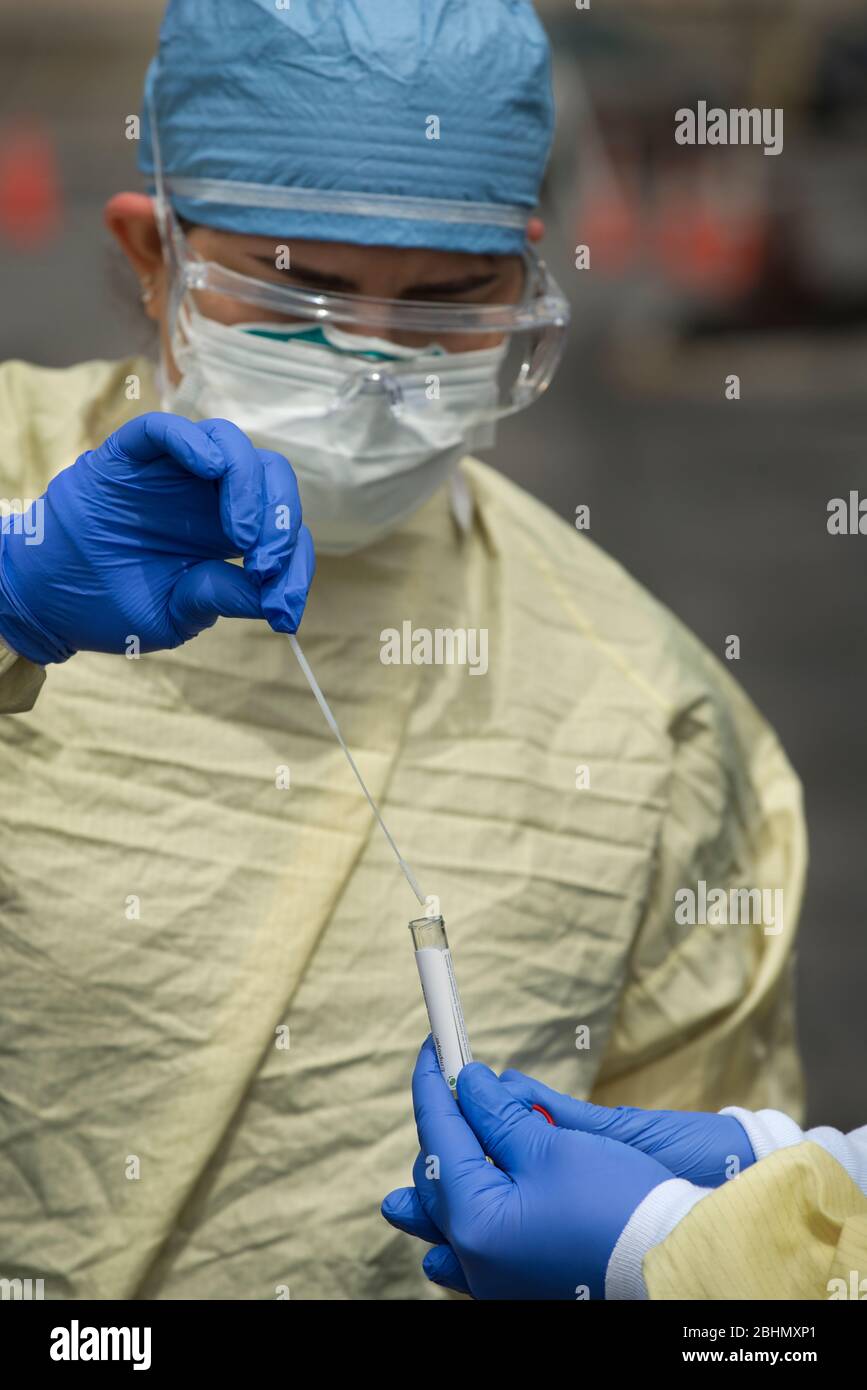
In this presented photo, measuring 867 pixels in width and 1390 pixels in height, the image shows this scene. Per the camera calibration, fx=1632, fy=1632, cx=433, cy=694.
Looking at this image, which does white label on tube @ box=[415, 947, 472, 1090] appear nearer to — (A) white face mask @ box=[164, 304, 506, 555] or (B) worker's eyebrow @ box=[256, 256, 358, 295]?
(A) white face mask @ box=[164, 304, 506, 555]

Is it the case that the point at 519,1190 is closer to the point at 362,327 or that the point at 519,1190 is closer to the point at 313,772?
the point at 313,772

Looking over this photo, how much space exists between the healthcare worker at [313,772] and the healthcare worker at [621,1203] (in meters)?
0.29

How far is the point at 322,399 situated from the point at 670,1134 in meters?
0.86

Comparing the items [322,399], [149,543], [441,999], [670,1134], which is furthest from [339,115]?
[670,1134]

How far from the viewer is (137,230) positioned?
1.87 metres

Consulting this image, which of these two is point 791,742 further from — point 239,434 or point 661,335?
point 661,335

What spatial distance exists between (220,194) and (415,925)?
81cm

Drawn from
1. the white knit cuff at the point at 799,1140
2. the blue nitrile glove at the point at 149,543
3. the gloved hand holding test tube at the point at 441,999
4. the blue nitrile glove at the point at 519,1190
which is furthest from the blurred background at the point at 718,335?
the white knit cuff at the point at 799,1140

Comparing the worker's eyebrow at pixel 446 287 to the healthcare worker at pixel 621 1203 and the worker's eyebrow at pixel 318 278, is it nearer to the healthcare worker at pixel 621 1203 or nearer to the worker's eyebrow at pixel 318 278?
the worker's eyebrow at pixel 318 278

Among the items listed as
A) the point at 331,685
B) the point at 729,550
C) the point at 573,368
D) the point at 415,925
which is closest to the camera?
the point at 415,925

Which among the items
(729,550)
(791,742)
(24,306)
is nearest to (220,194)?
(791,742)

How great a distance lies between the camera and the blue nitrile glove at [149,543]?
4.70ft

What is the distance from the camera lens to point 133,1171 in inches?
66.2

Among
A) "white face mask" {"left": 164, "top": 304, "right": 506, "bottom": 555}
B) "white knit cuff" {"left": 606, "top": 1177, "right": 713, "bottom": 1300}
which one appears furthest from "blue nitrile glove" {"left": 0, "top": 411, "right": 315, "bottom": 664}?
"white knit cuff" {"left": 606, "top": 1177, "right": 713, "bottom": 1300}
